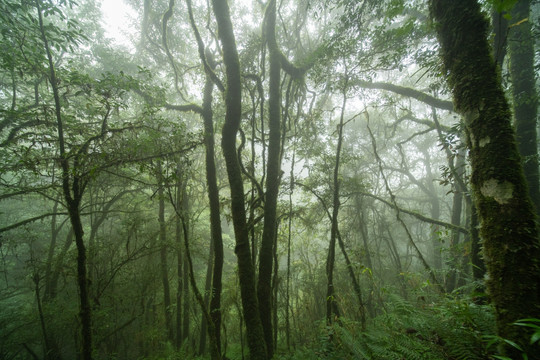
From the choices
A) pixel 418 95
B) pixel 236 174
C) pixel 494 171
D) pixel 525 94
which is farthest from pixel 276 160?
pixel 418 95

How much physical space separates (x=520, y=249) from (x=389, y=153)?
1707 centimetres

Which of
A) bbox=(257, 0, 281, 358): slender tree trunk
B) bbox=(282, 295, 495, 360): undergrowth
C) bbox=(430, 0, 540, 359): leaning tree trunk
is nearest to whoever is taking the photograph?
bbox=(430, 0, 540, 359): leaning tree trunk

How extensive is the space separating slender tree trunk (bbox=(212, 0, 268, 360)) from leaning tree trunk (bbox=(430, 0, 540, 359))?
9.46 feet

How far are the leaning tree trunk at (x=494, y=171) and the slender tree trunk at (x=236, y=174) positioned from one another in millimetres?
2885

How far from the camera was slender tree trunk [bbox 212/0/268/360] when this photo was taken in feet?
11.5

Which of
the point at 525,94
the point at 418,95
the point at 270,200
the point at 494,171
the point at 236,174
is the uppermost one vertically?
the point at 418,95

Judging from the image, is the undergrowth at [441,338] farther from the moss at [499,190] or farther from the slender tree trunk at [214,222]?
the slender tree trunk at [214,222]

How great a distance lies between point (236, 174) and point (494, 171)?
10.6 feet

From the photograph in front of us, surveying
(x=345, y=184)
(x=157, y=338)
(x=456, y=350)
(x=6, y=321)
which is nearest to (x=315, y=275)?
(x=345, y=184)

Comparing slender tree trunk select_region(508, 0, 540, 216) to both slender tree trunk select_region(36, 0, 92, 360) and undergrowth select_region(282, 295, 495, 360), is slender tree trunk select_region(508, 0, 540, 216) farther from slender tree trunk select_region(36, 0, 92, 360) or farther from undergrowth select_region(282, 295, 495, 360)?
slender tree trunk select_region(36, 0, 92, 360)

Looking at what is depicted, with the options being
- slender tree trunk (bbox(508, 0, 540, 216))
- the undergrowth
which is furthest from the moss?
slender tree trunk (bbox(508, 0, 540, 216))

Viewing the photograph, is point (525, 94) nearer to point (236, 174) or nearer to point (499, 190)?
point (499, 190)

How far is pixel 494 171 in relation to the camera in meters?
1.75

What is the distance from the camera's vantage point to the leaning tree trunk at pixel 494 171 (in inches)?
57.4
